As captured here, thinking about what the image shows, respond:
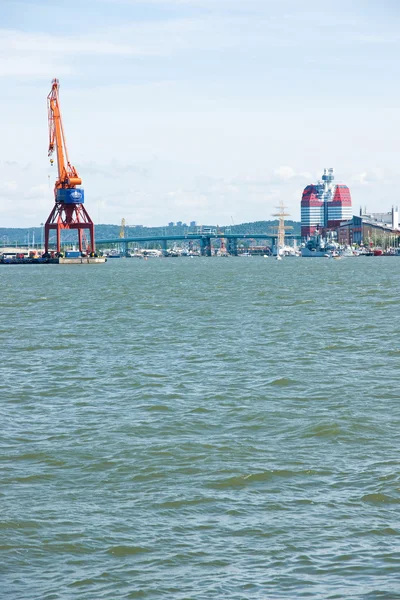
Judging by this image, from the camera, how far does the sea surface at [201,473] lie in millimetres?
10133

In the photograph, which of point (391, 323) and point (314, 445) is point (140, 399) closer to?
point (314, 445)

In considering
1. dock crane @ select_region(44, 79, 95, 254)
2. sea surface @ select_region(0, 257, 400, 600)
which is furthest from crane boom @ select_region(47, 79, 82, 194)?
sea surface @ select_region(0, 257, 400, 600)

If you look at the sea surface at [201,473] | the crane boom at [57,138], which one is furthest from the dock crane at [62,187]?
the sea surface at [201,473]

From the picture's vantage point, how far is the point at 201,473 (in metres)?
13.8

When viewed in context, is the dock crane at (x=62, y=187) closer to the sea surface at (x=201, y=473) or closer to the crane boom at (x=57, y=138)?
the crane boom at (x=57, y=138)

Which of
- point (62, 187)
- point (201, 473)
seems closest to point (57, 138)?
point (62, 187)

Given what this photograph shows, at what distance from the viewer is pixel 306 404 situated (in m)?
19.0

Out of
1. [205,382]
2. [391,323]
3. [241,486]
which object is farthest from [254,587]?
[391,323]

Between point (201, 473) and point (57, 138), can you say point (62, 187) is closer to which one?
point (57, 138)

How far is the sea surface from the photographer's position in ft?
33.2

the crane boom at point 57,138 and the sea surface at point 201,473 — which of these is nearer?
the sea surface at point 201,473

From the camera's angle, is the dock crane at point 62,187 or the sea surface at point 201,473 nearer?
the sea surface at point 201,473

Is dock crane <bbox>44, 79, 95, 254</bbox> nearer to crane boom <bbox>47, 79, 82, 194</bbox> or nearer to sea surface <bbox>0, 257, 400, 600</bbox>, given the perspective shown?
crane boom <bbox>47, 79, 82, 194</bbox>

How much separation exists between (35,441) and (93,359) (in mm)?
11252
